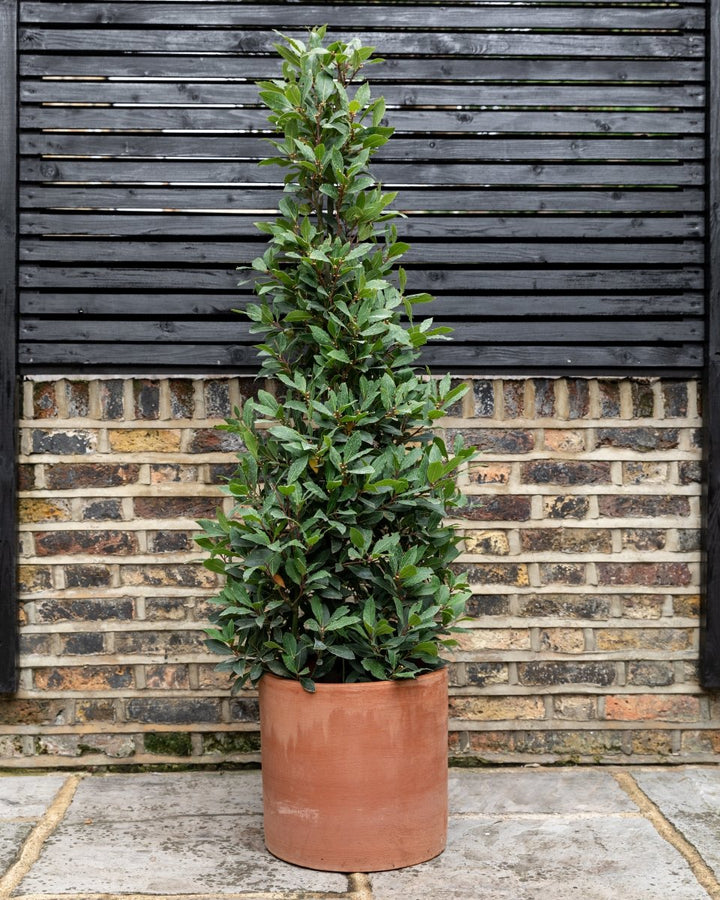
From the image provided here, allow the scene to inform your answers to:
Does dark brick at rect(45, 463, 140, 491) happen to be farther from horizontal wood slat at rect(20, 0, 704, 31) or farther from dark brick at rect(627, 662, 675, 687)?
dark brick at rect(627, 662, 675, 687)

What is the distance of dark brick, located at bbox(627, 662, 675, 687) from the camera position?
368 centimetres

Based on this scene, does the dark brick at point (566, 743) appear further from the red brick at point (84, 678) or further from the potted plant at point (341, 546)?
the red brick at point (84, 678)

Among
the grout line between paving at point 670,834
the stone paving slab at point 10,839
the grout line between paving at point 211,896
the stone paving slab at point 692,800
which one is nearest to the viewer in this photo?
the grout line between paving at point 211,896

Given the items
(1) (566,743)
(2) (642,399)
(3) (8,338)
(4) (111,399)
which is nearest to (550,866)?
(1) (566,743)

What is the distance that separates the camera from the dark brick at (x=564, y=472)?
3.66 meters

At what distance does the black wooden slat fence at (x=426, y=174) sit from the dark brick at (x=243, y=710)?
1.27 metres

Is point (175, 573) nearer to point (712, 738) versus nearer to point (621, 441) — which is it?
point (621, 441)

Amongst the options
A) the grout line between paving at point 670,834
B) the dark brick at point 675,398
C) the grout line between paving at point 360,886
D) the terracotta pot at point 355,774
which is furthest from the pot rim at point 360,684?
the dark brick at point 675,398

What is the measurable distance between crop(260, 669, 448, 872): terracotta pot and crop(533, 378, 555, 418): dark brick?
125 centimetres

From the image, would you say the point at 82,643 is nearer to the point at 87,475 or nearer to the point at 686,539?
the point at 87,475

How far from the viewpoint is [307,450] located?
2.75 m

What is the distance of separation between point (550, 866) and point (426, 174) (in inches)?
95.1

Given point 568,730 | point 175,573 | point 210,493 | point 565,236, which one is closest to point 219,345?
point 210,493

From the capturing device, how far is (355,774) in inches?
107
